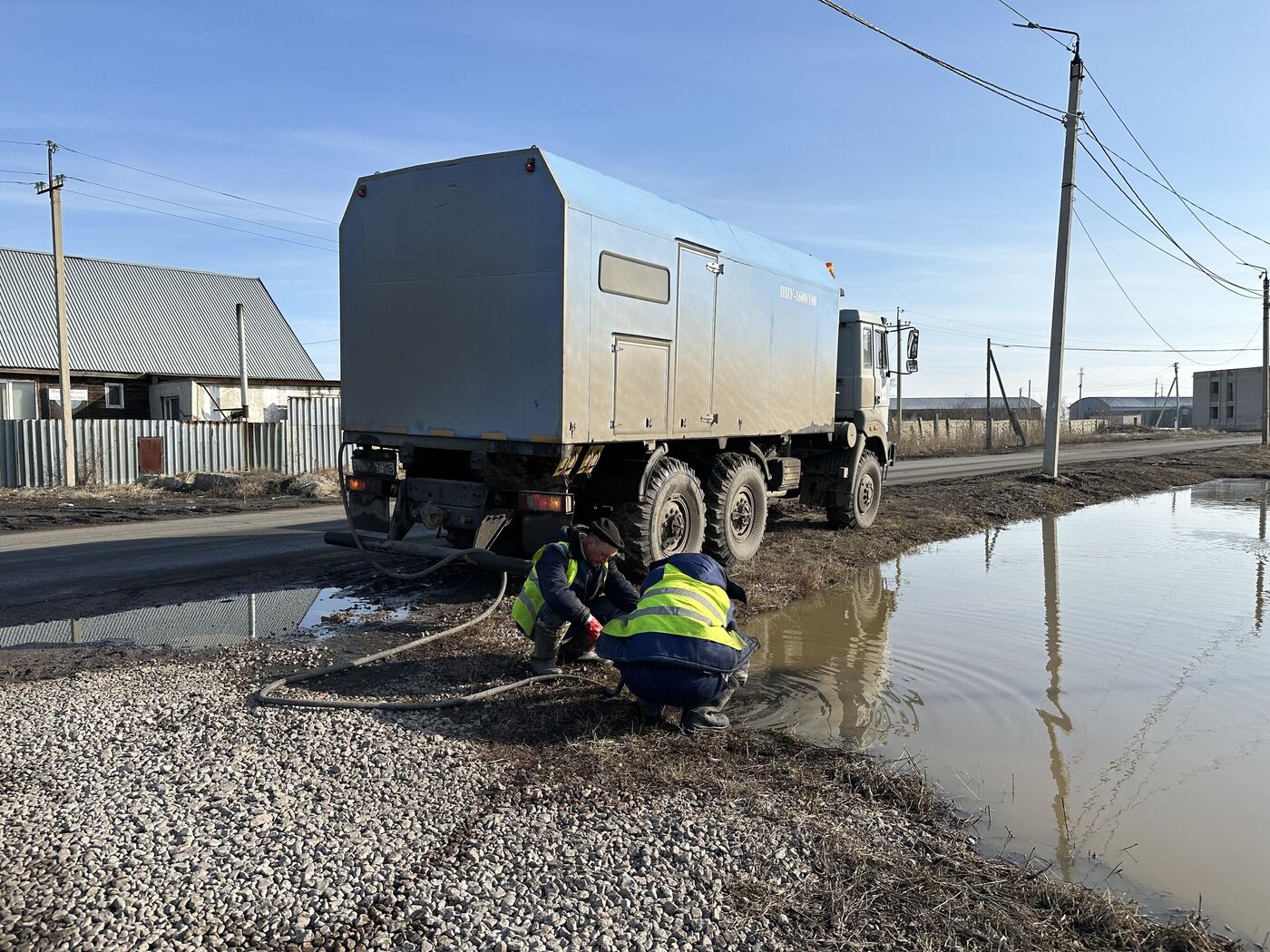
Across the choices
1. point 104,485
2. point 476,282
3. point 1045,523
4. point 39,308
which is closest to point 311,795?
point 476,282

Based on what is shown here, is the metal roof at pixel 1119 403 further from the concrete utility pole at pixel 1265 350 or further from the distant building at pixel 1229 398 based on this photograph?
the concrete utility pole at pixel 1265 350

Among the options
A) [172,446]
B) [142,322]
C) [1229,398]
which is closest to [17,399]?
[142,322]

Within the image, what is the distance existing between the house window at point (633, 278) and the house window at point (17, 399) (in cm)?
2545

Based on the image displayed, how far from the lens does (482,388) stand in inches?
293

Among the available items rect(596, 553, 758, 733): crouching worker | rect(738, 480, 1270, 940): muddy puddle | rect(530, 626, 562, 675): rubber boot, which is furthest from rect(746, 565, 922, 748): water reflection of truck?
rect(530, 626, 562, 675): rubber boot

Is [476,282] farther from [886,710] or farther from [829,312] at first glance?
[829,312]

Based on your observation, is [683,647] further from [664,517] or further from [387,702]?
[664,517]

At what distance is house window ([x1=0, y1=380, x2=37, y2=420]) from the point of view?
2642 cm

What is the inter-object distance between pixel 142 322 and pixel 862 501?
28.6 meters

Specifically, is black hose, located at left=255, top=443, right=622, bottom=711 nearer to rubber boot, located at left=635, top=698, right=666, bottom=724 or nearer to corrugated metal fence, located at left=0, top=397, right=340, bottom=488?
rubber boot, located at left=635, top=698, right=666, bottom=724

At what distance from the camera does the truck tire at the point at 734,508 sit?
30.3 feet

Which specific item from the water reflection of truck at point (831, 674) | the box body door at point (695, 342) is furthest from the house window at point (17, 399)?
the water reflection of truck at point (831, 674)

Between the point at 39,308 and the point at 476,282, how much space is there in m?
29.4

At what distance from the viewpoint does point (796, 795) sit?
4.09m
